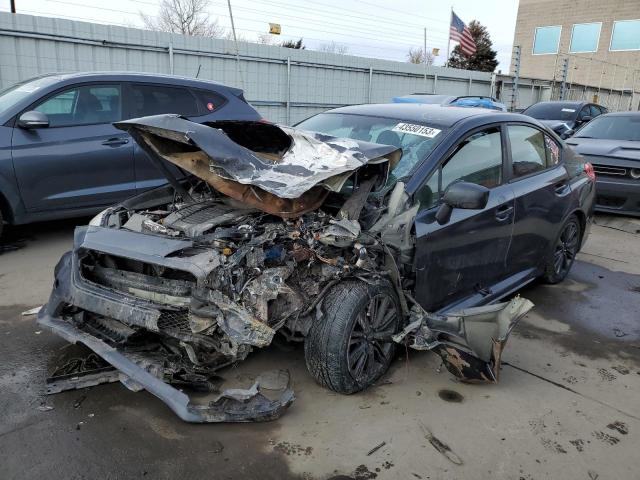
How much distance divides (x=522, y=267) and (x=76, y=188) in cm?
448

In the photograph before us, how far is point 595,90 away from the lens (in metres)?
25.2

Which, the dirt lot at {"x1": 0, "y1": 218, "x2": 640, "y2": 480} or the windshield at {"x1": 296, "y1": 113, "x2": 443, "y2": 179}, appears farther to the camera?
the windshield at {"x1": 296, "y1": 113, "x2": 443, "y2": 179}

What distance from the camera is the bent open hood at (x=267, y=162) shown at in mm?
2961

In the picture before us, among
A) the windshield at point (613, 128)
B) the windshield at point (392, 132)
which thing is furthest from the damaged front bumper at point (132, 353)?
the windshield at point (613, 128)

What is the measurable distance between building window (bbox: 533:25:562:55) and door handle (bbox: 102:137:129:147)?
111ft

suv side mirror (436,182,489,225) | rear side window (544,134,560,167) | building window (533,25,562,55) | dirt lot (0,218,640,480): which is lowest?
dirt lot (0,218,640,480)

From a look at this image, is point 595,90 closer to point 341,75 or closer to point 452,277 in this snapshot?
point 341,75

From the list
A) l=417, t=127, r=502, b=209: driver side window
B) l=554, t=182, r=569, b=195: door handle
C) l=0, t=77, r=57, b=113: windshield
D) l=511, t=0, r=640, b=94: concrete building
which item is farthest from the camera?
l=511, t=0, r=640, b=94: concrete building

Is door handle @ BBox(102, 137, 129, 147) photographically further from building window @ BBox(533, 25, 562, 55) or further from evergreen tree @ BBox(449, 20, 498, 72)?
evergreen tree @ BBox(449, 20, 498, 72)

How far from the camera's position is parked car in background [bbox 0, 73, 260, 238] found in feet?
16.6

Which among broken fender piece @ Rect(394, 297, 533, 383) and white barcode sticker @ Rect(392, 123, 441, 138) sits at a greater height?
white barcode sticker @ Rect(392, 123, 441, 138)

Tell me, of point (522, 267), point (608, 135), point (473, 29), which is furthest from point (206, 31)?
point (522, 267)

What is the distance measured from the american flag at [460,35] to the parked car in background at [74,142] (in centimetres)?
1883

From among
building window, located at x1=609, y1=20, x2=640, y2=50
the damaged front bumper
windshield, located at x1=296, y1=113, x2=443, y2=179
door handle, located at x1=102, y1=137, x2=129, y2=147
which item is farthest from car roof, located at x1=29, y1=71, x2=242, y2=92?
building window, located at x1=609, y1=20, x2=640, y2=50
